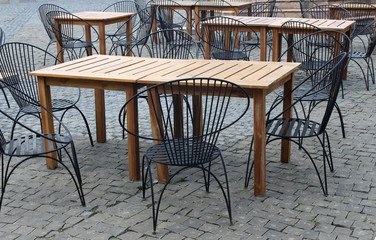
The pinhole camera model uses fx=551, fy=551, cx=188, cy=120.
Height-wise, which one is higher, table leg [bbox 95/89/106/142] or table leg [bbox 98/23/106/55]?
table leg [bbox 98/23/106/55]

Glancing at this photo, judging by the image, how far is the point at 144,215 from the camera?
3.66 meters

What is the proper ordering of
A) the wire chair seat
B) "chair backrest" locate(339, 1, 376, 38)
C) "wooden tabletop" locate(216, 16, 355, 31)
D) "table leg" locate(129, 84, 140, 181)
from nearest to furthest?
the wire chair seat < "table leg" locate(129, 84, 140, 181) < "wooden tabletop" locate(216, 16, 355, 31) < "chair backrest" locate(339, 1, 376, 38)

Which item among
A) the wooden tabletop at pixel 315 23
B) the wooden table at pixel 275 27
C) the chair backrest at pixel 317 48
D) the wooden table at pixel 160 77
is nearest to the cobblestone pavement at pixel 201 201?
the wooden table at pixel 160 77

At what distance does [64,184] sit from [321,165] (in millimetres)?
2074

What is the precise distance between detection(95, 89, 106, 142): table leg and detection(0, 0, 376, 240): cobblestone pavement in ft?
0.29

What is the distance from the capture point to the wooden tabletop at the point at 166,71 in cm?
391

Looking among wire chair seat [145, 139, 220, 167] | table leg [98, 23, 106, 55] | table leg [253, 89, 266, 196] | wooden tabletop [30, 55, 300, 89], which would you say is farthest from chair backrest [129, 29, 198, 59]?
wire chair seat [145, 139, 220, 167]

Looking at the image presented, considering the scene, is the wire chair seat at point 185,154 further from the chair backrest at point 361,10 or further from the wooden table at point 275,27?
the chair backrest at point 361,10

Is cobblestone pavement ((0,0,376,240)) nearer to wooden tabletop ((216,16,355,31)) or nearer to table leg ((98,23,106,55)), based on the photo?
wooden tabletop ((216,16,355,31))

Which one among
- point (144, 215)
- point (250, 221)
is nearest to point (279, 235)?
point (250, 221)

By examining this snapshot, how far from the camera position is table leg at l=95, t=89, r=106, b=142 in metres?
5.11

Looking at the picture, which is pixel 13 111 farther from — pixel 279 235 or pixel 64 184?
pixel 279 235

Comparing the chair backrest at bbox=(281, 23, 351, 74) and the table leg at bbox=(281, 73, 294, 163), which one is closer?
the table leg at bbox=(281, 73, 294, 163)

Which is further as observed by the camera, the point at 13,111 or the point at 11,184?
the point at 13,111
